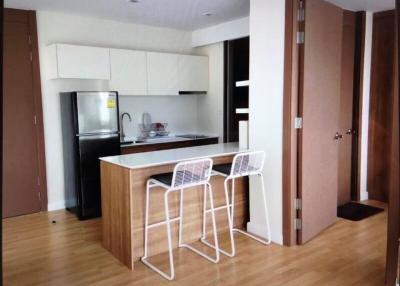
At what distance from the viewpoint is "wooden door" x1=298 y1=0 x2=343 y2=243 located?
325 centimetres

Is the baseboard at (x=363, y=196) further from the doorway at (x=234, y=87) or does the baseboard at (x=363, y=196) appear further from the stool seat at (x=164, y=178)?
the stool seat at (x=164, y=178)

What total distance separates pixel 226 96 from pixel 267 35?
215 centimetres

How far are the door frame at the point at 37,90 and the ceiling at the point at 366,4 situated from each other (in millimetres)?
3498

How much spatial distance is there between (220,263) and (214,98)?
3078 mm

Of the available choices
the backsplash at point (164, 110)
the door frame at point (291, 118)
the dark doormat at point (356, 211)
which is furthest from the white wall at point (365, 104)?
the backsplash at point (164, 110)

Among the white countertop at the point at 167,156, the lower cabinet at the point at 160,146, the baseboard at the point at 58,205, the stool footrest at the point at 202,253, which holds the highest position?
the white countertop at the point at 167,156

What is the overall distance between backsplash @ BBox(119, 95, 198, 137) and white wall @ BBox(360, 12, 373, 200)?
8.34 feet

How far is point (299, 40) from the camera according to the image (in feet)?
10.3

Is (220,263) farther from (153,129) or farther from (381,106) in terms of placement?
(381,106)

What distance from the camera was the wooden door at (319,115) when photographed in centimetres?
325

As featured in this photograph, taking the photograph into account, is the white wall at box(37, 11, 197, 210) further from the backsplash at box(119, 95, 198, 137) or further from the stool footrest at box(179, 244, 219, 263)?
the stool footrest at box(179, 244, 219, 263)

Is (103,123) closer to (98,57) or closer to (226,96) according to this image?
(98,57)

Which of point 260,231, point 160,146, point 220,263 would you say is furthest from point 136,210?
point 160,146

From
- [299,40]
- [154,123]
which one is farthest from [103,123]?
[299,40]
